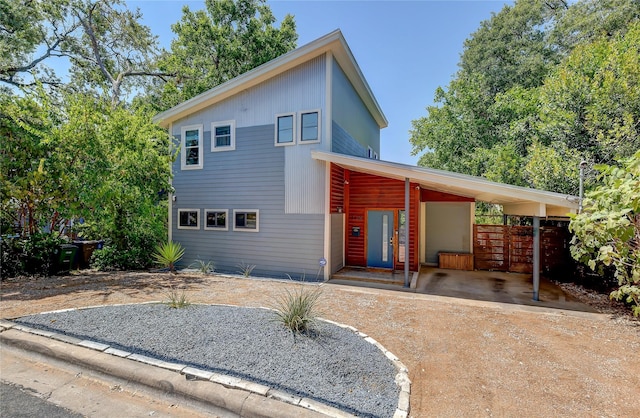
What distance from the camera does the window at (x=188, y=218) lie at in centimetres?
1016

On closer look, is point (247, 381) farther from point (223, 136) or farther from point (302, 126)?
point (223, 136)

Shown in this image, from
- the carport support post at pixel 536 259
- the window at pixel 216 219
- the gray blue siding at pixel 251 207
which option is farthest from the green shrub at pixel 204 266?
the carport support post at pixel 536 259

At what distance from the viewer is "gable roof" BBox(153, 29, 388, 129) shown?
8.05 meters

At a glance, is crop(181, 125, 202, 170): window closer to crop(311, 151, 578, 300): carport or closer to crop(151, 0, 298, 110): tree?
crop(311, 151, 578, 300): carport

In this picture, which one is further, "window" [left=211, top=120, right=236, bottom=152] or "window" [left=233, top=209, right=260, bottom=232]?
"window" [left=211, top=120, right=236, bottom=152]

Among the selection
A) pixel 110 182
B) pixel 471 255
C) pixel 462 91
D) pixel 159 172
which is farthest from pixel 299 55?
pixel 462 91

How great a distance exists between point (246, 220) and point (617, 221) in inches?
341

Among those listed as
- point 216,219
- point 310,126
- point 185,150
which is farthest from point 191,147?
point 310,126

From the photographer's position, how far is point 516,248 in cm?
961

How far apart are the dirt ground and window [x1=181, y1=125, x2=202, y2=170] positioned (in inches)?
169

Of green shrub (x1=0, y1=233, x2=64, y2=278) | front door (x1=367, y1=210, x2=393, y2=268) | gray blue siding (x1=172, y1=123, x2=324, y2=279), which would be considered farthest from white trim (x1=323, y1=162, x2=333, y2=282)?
green shrub (x1=0, y1=233, x2=64, y2=278)

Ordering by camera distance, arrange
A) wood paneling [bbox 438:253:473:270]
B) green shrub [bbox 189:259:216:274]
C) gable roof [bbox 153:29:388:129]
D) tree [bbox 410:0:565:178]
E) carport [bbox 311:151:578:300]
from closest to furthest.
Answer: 1. carport [bbox 311:151:578:300]
2. gable roof [bbox 153:29:388:129]
3. green shrub [bbox 189:259:216:274]
4. wood paneling [bbox 438:253:473:270]
5. tree [bbox 410:0:565:178]

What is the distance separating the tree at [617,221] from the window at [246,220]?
788 centimetres

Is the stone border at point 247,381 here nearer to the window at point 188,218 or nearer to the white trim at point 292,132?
the window at point 188,218
